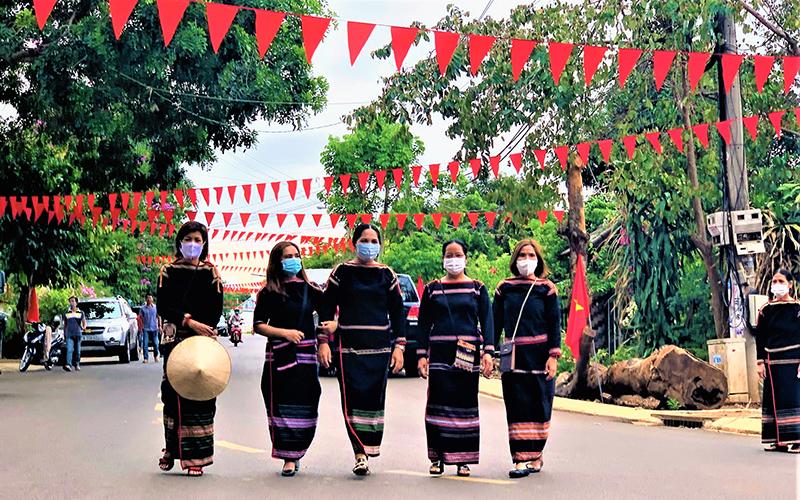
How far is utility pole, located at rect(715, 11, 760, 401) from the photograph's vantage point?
57.6 feet

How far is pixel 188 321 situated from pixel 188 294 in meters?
0.22

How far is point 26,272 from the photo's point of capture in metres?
30.1

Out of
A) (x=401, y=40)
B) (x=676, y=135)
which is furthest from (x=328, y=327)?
(x=676, y=135)

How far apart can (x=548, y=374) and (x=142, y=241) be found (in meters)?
49.3

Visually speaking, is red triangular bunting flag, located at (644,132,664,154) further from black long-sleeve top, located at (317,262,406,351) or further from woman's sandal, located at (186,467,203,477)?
woman's sandal, located at (186,467,203,477)

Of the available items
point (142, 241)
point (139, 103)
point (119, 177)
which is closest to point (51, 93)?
point (139, 103)

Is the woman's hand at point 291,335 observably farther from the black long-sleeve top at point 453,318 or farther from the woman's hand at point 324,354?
the black long-sleeve top at point 453,318

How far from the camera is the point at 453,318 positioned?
32.6 ft

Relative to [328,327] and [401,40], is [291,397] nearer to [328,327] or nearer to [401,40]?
[328,327]

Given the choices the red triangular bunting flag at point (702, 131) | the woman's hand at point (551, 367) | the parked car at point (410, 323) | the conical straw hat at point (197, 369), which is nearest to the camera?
the conical straw hat at point (197, 369)

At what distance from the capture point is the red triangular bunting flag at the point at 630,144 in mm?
18881

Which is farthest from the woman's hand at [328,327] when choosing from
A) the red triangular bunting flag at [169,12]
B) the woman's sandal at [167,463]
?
the red triangular bunting flag at [169,12]

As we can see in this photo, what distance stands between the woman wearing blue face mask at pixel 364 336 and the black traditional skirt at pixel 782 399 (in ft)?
13.5

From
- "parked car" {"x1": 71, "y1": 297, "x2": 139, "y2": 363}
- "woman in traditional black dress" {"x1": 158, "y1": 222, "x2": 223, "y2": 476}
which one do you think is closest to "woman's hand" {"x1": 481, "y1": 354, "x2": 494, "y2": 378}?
"woman in traditional black dress" {"x1": 158, "y1": 222, "x2": 223, "y2": 476}
